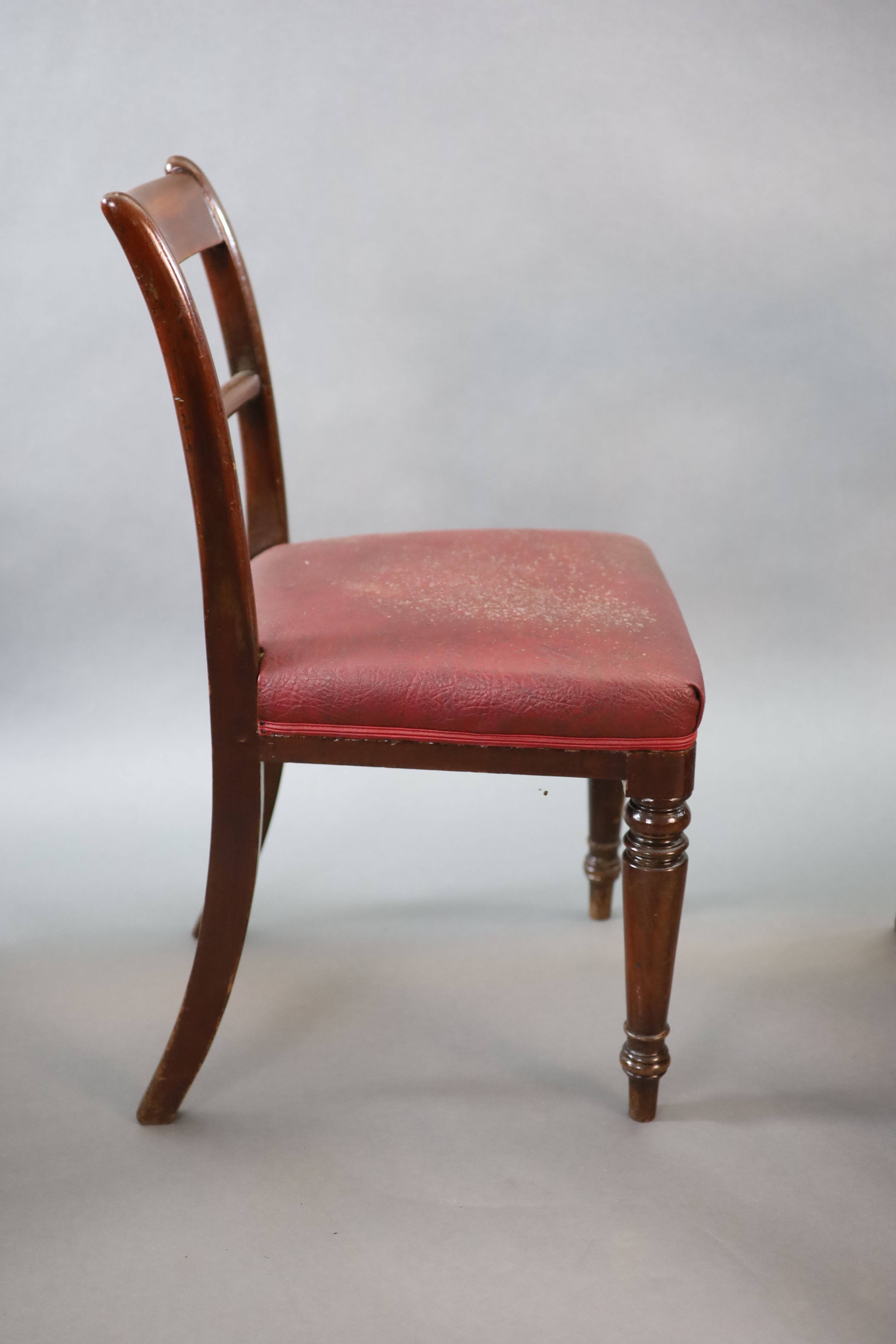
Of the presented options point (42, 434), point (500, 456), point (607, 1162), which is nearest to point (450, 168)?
point (500, 456)

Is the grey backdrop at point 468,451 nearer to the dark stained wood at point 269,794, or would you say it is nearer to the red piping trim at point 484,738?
the dark stained wood at point 269,794

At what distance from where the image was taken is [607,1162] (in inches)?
54.0

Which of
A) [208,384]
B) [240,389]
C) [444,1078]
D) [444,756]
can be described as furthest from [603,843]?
[208,384]

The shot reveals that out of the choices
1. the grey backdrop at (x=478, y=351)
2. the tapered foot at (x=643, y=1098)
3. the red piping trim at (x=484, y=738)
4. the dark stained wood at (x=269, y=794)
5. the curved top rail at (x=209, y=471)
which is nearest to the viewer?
the curved top rail at (x=209, y=471)

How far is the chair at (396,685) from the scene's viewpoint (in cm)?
125

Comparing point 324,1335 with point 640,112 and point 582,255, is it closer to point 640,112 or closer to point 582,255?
point 582,255

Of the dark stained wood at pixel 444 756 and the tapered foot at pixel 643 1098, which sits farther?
the tapered foot at pixel 643 1098

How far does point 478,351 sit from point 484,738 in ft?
3.95

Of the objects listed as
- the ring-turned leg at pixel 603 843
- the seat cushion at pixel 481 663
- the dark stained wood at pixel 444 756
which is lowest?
the ring-turned leg at pixel 603 843

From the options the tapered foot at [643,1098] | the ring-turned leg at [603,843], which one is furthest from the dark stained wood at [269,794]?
the tapered foot at [643,1098]

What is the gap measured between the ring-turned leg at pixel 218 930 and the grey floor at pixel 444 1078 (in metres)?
0.06

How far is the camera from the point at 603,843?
5.93ft

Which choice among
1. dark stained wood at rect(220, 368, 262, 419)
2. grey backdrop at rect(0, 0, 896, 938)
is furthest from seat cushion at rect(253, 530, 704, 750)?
grey backdrop at rect(0, 0, 896, 938)

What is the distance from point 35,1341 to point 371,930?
75cm
